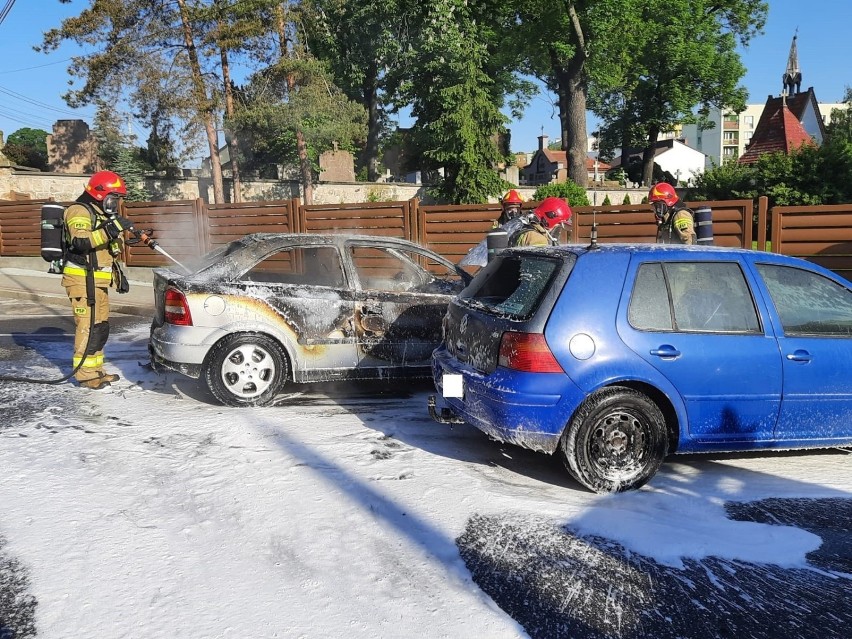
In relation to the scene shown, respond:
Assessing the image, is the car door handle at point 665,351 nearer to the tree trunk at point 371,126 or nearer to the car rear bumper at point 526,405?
the car rear bumper at point 526,405

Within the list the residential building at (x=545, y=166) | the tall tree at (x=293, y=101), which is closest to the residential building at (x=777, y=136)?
the tall tree at (x=293, y=101)

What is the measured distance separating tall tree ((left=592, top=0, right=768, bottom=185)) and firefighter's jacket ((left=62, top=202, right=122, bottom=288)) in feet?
131

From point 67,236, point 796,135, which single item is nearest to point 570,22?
point 796,135

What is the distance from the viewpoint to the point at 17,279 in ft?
53.2

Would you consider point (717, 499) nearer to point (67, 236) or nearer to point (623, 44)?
point (67, 236)

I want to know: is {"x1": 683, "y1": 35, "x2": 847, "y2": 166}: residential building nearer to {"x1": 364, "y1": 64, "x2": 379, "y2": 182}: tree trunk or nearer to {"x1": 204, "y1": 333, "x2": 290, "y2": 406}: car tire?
{"x1": 364, "y1": 64, "x2": 379, "y2": 182}: tree trunk

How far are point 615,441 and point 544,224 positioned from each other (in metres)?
3.27

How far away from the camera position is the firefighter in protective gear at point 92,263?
6.61 metres

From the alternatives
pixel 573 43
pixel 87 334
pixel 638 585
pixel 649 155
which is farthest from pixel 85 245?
pixel 649 155

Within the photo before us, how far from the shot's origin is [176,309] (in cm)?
602

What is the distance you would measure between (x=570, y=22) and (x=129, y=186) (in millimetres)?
21232

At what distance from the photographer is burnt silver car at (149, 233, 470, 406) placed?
19.8ft

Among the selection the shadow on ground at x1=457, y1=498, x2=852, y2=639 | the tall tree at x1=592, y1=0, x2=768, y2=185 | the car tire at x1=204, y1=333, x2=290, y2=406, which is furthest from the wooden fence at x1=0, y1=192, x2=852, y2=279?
the tall tree at x1=592, y1=0, x2=768, y2=185

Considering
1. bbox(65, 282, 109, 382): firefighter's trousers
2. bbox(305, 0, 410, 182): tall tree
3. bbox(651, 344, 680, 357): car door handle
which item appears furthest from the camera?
bbox(305, 0, 410, 182): tall tree
